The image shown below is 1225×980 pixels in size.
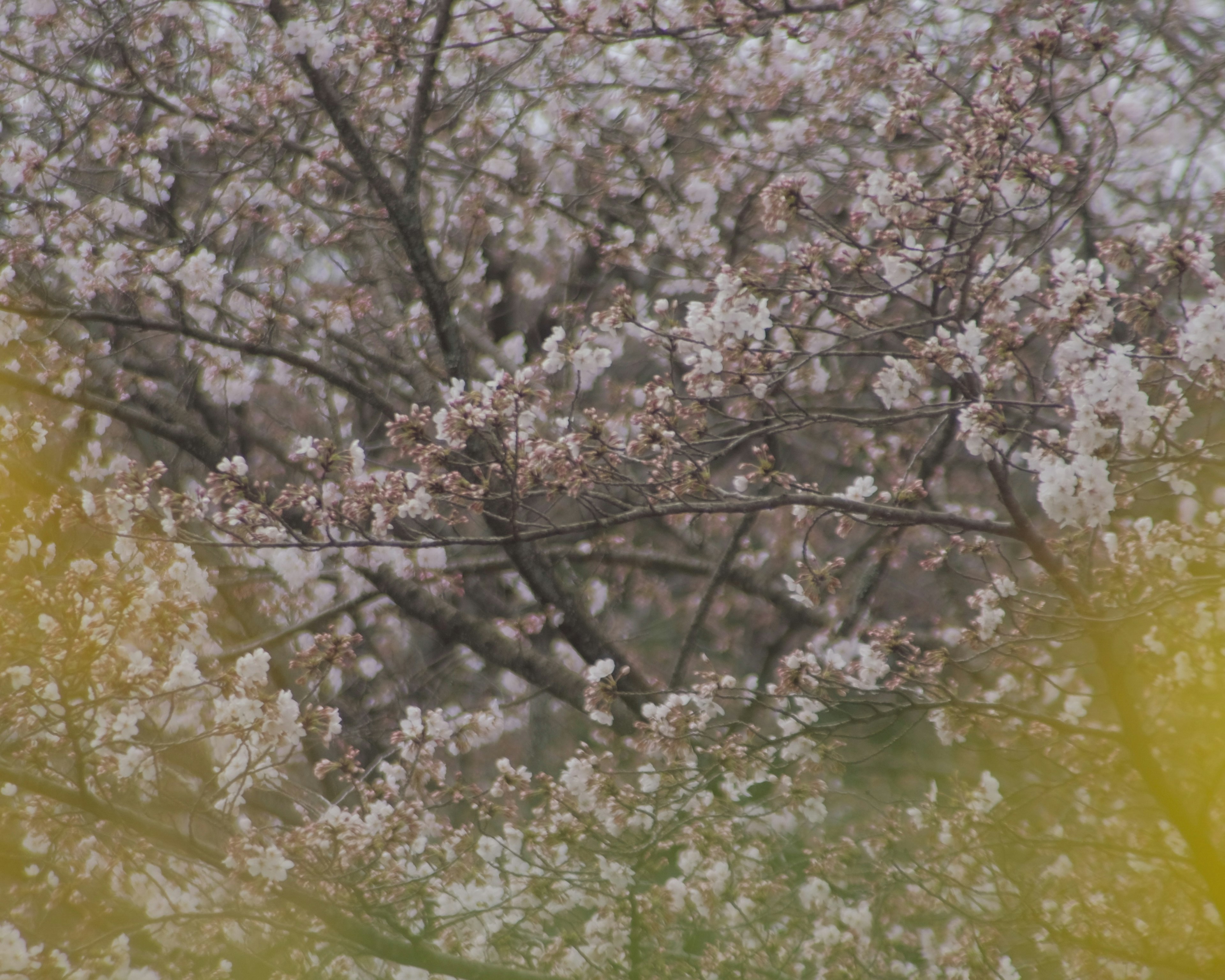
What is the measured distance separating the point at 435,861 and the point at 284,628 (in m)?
2.06

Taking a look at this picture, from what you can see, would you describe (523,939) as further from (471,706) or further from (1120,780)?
(471,706)

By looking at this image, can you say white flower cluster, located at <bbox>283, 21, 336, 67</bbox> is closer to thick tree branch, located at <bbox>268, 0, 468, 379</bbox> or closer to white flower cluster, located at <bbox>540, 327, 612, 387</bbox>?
thick tree branch, located at <bbox>268, 0, 468, 379</bbox>

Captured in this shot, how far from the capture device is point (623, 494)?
7.15 meters

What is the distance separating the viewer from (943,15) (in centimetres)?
600

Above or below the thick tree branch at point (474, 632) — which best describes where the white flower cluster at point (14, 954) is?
below

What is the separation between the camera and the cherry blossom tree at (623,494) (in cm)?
350

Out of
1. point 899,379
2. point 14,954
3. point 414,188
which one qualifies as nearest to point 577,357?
point 899,379

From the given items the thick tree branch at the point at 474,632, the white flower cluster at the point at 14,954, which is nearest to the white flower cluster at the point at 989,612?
the thick tree branch at the point at 474,632

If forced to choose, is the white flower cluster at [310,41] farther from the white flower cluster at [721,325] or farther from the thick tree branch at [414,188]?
the white flower cluster at [721,325]

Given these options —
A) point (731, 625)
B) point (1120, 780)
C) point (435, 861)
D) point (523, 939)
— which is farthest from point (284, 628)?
point (1120, 780)

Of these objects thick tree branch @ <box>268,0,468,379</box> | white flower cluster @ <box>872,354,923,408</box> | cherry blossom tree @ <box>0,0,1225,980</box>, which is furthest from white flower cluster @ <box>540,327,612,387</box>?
thick tree branch @ <box>268,0,468,379</box>

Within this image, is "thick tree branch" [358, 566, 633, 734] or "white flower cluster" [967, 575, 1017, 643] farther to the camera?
"thick tree branch" [358, 566, 633, 734]

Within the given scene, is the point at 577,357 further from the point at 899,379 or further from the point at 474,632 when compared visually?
the point at 474,632

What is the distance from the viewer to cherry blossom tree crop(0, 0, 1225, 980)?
138 inches
